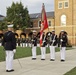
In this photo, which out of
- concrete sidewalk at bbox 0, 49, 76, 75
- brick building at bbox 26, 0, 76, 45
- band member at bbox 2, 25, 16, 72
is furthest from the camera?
brick building at bbox 26, 0, 76, 45

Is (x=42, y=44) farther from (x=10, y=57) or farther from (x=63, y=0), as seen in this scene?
(x=63, y=0)

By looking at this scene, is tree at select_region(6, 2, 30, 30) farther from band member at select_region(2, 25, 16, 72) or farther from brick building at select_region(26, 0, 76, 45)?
band member at select_region(2, 25, 16, 72)

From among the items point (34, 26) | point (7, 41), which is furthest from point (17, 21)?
point (7, 41)

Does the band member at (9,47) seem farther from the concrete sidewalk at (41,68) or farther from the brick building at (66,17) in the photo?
the brick building at (66,17)

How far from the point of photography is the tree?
241 feet

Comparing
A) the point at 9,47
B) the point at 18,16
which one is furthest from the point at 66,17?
the point at 9,47

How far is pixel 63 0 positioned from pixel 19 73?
185ft

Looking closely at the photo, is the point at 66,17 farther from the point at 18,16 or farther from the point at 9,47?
the point at 9,47

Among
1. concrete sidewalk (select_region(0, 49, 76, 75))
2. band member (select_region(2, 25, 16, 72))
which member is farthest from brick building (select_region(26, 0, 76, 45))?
band member (select_region(2, 25, 16, 72))

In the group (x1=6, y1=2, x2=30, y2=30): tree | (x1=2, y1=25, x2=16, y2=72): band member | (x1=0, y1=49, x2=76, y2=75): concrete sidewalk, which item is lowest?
(x1=0, y1=49, x2=76, y2=75): concrete sidewalk

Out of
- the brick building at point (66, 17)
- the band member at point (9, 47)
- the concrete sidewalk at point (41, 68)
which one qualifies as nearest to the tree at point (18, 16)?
the brick building at point (66, 17)

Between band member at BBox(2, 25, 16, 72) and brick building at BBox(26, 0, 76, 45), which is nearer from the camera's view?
band member at BBox(2, 25, 16, 72)

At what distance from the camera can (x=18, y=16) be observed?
74.4 m

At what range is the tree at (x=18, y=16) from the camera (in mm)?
73438
